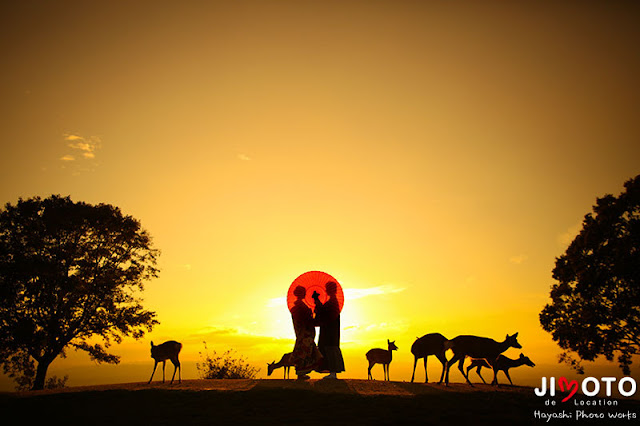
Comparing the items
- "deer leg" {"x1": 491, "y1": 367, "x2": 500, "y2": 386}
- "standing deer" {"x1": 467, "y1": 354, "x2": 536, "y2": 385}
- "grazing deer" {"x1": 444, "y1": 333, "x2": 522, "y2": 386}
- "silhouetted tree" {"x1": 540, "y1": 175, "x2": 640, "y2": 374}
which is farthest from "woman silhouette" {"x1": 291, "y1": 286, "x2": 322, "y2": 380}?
"silhouetted tree" {"x1": 540, "y1": 175, "x2": 640, "y2": 374}

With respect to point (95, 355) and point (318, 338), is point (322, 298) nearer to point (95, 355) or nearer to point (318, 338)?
point (318, 338)

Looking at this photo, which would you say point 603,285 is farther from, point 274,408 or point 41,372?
point 41,372

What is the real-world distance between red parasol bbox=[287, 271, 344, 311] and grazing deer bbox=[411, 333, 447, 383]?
392cm

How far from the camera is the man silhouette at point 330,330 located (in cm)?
1922

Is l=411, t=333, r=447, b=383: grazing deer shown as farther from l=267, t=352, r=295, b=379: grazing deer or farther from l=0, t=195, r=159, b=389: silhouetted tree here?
l=0, t=195, r=159, b=389: silhouetted tree

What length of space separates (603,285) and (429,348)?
504 inches

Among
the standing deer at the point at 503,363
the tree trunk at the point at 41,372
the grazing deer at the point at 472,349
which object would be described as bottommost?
the tree trunk at the point at 41,372

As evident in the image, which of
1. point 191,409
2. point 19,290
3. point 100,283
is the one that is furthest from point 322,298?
point 19,290

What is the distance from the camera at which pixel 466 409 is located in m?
11.5


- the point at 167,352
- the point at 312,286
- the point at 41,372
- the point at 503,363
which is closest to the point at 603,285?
the point at 503,363

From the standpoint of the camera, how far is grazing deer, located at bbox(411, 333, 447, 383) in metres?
18.3

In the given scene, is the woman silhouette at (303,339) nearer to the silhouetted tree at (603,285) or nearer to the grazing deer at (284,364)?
the grazing deer at (284,364)

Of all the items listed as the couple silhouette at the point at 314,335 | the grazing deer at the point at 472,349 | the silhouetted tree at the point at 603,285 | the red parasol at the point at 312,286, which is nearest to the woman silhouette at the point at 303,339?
the couple silhouette at the point at 314,335

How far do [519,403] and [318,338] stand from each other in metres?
9.36
